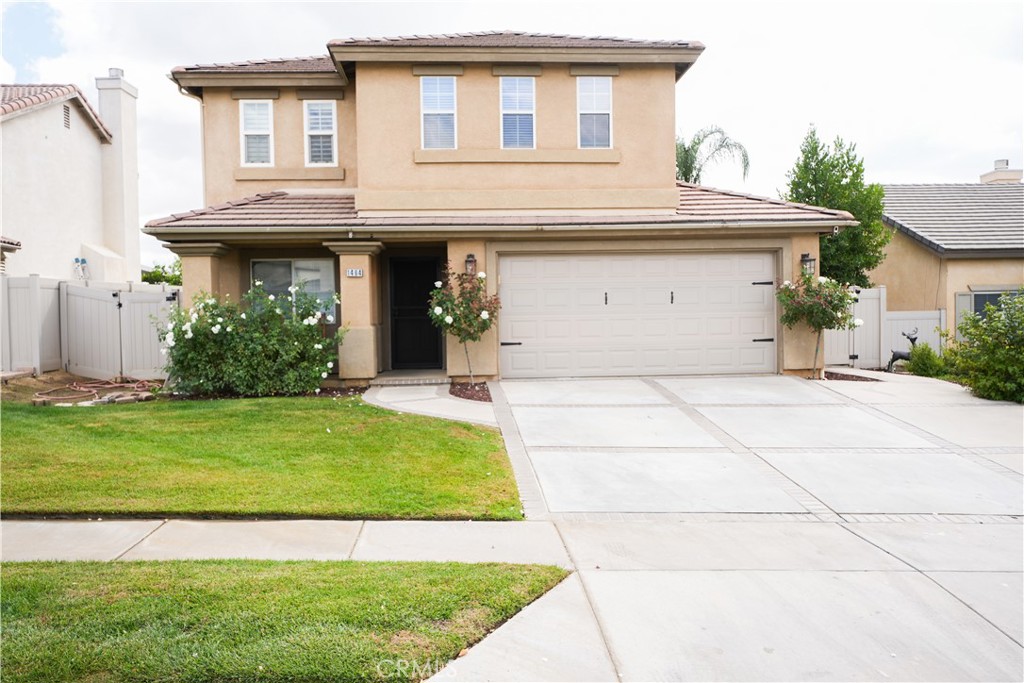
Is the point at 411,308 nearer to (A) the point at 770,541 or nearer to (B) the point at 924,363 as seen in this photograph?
(A) the point at 770,541

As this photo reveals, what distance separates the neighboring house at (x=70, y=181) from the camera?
18.2 metres

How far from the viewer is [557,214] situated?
12961mm

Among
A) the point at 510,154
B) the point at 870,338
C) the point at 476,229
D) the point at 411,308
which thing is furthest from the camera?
the point at 870,338

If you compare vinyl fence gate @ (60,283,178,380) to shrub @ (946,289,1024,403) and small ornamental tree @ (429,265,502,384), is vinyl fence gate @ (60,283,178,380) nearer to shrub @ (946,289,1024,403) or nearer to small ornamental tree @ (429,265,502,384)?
small ornamental tree @ (429,265,502,384)

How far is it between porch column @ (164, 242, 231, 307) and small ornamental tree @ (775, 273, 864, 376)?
33.4ft

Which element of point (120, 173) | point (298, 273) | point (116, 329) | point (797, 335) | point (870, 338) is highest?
point (120, 173)

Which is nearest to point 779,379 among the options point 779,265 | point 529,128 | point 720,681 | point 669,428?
point 779,265

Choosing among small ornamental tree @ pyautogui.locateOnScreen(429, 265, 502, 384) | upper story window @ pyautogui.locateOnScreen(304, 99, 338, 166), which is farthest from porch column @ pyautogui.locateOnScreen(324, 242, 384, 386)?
upper story window @ pyautogui.locateOnScreen(304, 99, 338, 166)

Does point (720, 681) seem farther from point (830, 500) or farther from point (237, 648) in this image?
point (830, 500)

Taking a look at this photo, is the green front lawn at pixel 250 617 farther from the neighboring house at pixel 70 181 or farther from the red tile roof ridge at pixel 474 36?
the neighboring house at pixel 70 181

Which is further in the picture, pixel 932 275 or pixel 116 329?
pixel 932 275

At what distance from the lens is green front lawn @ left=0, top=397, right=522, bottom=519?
19.1ft

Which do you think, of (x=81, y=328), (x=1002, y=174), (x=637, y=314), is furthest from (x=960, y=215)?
(x=81, y=328)

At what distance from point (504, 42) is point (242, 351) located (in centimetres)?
726
